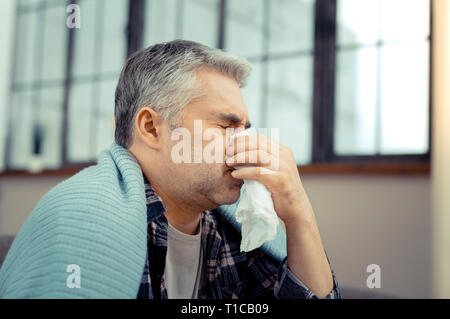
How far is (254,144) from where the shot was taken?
0.87m

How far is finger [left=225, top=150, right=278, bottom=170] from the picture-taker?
2.85ft

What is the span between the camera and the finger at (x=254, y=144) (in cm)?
88

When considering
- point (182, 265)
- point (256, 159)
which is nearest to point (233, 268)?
point (182, 265)

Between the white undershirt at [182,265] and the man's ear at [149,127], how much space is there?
204mm

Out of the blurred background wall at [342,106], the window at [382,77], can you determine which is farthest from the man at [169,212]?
the window at [382,77]

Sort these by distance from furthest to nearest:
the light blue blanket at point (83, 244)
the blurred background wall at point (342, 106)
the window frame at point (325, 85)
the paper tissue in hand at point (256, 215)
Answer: the window frame at point (325, 85) → the blurred background wall at point (342, 106) → the paper tissue in hand at point (256, 215) → the light blue blanket at point (83, 244)

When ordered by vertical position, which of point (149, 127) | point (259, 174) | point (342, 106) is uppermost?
point (342, 106)

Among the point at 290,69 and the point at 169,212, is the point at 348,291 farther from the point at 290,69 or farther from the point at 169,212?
the point at 290,69

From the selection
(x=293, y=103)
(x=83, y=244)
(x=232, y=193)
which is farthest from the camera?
(x=293, y=103)

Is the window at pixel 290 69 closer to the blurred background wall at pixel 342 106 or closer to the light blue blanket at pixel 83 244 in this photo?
the blurred background wall at pixel 342 106

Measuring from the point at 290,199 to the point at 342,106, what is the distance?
1.30 m

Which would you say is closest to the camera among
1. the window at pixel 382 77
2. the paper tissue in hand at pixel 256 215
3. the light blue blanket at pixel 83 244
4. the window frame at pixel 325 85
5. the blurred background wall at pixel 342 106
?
the light blue blanket at pixel 83 244

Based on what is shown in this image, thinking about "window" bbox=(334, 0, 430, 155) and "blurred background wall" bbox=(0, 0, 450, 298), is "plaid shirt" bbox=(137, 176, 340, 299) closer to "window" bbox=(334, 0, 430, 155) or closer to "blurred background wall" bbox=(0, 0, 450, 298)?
"blurred background wall" bbox=(0, 0, 450, 298)

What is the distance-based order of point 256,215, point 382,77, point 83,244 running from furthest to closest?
point 382,77
point 256,215
point 83,244
